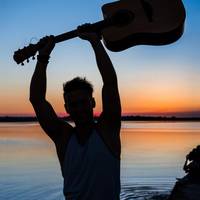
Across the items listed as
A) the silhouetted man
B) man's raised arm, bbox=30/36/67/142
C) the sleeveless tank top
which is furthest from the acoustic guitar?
the sleeveless tank top

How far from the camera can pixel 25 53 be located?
11.2 feet

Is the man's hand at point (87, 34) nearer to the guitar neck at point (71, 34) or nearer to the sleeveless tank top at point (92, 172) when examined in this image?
the guitar neck at point (71, 34)

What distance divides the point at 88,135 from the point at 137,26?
104 centimetres

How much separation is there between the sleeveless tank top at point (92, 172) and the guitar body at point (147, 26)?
91cm

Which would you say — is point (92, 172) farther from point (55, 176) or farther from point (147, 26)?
point (55, 176)

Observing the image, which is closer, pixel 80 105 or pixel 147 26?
pixel 80 105

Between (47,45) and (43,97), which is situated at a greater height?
(47,45)

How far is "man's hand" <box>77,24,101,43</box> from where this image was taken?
311 centimetres

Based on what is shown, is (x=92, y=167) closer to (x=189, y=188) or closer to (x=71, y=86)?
(x=71, y=86)

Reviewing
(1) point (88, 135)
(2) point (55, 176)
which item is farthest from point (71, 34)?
(2) point (55, 176)

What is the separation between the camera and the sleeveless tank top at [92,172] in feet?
8.91

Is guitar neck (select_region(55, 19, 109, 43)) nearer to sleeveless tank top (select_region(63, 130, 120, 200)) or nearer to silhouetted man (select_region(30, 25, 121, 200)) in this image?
silhouetted man (select_region(30, 25, 121, 200))

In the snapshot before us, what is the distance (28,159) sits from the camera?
45.8m

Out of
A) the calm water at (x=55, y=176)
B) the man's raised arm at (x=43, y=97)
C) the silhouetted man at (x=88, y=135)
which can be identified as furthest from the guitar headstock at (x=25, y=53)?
the calm water at (x=55, y=176)
